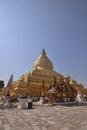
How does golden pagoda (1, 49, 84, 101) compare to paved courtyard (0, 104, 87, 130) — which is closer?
paved courtyard (0, 104, 87, 130)

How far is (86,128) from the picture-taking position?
5.63 m

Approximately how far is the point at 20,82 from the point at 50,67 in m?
12.7

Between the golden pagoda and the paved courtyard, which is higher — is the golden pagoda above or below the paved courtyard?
above

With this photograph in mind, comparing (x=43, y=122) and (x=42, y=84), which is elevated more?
(x=42, y=84)

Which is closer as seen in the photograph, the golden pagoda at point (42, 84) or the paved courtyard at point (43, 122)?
the paved courtyard at point (43, 122)

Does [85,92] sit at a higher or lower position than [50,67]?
lower

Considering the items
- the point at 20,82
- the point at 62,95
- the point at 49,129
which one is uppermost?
the point at 20,82

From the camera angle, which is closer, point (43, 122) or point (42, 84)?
point (43, 122)

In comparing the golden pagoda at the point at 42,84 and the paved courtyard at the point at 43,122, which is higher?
the golden pagoda at the point at 42,84

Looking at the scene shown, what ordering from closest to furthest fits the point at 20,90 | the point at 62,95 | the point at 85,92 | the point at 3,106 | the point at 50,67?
the point at 3,106 → the point at 62,95 → the point at 20,90 → the point at 85,92 → the point at 50,67

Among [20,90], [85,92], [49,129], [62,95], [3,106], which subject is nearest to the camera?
[49,129]

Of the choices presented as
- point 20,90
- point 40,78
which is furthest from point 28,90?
point 40,78

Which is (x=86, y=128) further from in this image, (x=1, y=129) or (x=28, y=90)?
(x=28, y=90)

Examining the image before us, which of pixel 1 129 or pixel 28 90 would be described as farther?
pixel 28 90
